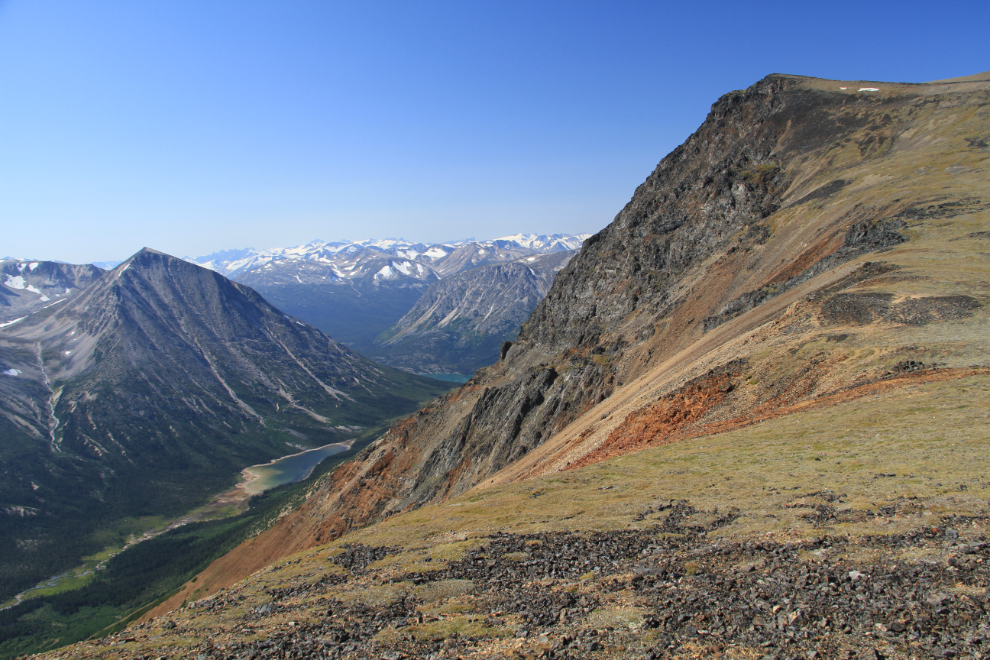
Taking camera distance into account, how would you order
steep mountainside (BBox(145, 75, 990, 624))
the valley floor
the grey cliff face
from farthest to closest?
1. the grey cliff face
2. steep mountainside (BBox(145, 75, 990, 624))
3. the valley floor

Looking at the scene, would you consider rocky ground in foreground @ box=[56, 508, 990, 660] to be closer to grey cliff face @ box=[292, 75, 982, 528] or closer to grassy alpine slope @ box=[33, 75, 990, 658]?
grassy alpine slope @ box=[33, 75, 990, 658]

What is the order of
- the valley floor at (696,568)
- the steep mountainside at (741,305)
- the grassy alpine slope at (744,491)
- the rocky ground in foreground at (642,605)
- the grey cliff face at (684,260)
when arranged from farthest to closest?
the grey cliff face at (684,260), the steep mountainside at (741,305), the grassy alpine slope at (744,491), the valley floor at (696,568), the rocky ground in foreground at (642,605)

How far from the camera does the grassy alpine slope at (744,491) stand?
1355 cm

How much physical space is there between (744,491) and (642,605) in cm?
1191

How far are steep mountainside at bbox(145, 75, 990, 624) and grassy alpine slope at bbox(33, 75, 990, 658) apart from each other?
0.41m

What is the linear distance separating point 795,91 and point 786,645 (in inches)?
5443

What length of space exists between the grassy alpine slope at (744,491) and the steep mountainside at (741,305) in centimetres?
41

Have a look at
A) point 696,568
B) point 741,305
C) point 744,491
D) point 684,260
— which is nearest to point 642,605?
point 696,568

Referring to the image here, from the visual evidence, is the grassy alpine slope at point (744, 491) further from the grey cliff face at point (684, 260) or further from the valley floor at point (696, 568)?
the grey cliff face at point (684, 260)

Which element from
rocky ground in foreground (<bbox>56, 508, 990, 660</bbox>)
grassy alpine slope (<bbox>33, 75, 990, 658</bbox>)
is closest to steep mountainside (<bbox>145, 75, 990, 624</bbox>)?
grassy alpine slope (<bbox>33, 75, 990, 658</bbox>)

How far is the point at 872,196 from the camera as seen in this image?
6962cm

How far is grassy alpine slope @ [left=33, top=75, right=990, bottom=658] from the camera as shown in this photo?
13547 millimetres

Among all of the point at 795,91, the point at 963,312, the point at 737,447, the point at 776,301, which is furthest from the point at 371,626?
the point at 795,91

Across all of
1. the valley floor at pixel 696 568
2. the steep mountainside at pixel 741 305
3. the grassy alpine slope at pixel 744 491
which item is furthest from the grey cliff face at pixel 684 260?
the valley floor at pixel 696 568
